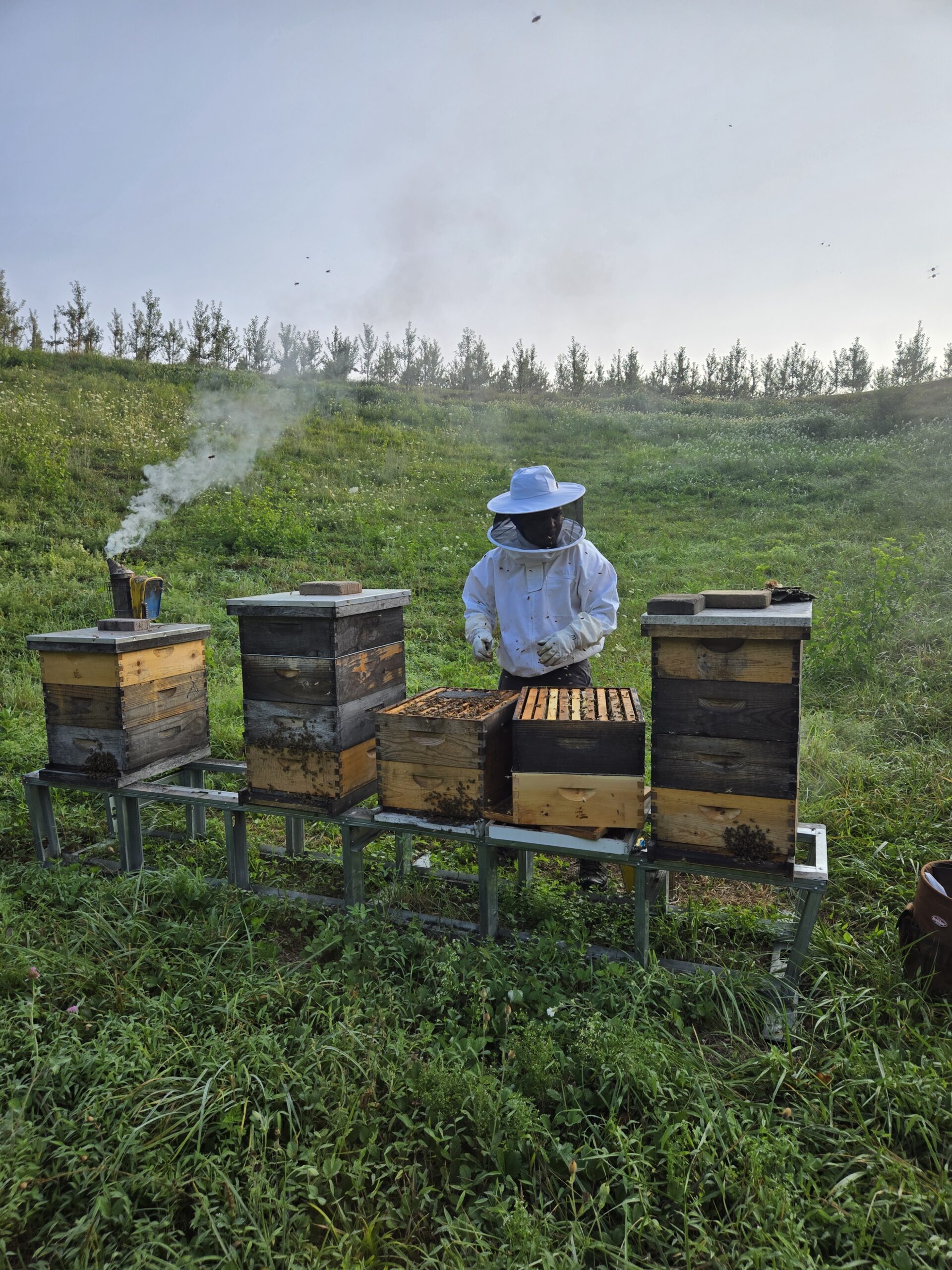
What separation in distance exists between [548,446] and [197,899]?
557 inches

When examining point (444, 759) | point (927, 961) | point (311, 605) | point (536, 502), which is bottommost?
point (927, 961)

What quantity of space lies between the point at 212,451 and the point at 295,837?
26.3 ft

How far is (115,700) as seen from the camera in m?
3.55

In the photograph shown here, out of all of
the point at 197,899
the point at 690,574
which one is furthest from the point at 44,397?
the point at 197,899

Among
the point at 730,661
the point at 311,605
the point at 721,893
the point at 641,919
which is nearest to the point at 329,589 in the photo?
the point at 311,605

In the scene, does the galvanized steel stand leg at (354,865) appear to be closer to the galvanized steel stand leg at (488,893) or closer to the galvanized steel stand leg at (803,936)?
the galvanized steel stand leg at (488,893)

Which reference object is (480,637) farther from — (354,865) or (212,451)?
(212,451)

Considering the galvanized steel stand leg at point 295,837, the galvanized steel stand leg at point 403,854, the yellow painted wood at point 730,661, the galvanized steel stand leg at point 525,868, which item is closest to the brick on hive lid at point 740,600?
the yellow painted wood at point 730,661

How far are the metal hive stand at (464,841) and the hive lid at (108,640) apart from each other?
0.64 metres

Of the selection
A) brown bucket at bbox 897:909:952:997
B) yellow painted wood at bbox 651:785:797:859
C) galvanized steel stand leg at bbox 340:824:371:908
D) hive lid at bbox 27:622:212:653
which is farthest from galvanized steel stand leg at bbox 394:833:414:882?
brown bucket at bbox 897:909:952:997

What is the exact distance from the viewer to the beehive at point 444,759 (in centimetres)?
283

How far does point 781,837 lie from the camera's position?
246cm

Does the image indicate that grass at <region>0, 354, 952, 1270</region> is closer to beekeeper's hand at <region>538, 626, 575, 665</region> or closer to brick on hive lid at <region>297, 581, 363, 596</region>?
beekeeper's hand at <region>538, 626, 575, 665</region>

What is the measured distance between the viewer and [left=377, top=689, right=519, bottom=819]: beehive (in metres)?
2.83
